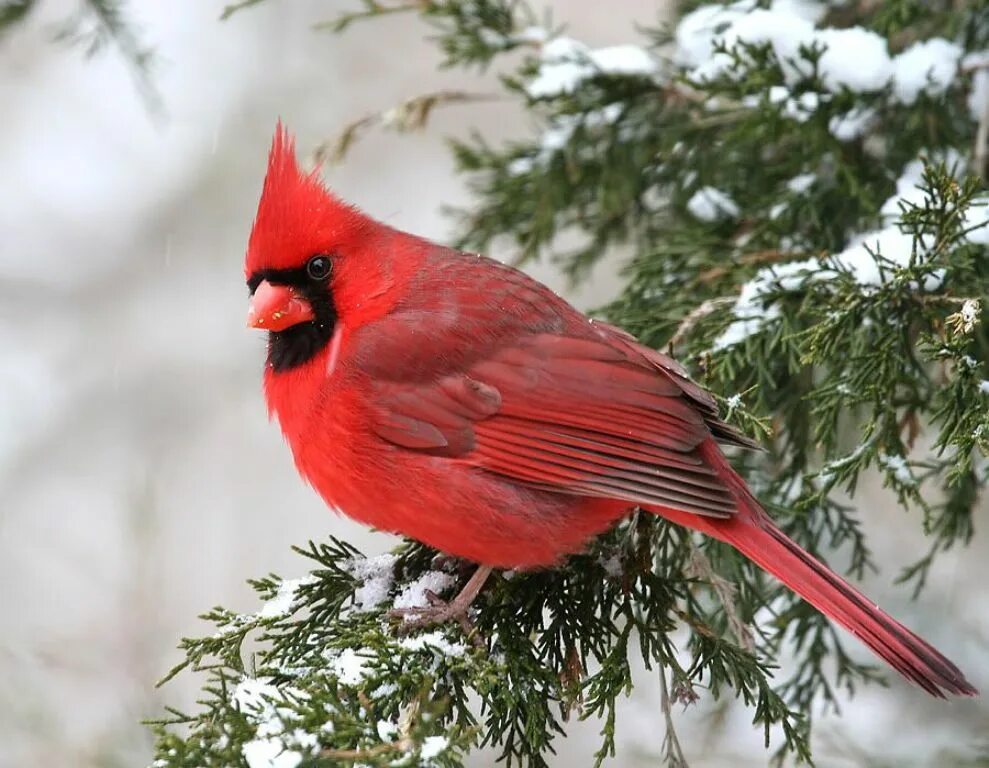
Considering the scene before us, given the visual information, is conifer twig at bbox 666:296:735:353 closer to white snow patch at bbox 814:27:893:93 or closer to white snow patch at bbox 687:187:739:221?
white snow patch at bbox 687:187:739:221

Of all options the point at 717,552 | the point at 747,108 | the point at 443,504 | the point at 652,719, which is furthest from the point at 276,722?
the point at 652,719

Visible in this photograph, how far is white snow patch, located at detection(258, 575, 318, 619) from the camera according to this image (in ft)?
7.48

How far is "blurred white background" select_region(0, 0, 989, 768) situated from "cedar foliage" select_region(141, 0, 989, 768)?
2.75 m

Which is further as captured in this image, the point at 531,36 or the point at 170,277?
the point at 170,277

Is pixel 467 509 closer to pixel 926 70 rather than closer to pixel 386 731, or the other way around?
pixel 386 731

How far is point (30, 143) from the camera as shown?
6809 mm

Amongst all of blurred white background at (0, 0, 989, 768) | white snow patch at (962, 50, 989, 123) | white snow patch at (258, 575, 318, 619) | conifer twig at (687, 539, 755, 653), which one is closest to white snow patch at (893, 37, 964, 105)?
white snow patch at (962, 50, 989, 123)

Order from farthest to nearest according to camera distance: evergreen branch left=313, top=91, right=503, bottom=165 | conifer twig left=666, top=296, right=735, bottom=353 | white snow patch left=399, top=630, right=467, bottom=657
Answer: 1. evergreen branch left=313, top=91, right=503, bottom=165
2. conifer twig left=666, top=296, right=735, bottom=353
3. white snow patch left=399, top=630, right=467, bottom=657

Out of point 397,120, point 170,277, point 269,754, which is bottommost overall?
point 269,754

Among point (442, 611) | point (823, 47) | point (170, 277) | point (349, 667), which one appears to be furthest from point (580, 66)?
point (170, 277)

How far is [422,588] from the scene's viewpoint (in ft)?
8.17

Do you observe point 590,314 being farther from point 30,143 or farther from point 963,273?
point 30,143

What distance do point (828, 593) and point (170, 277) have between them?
5.08m

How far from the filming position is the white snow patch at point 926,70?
2.90 metres
